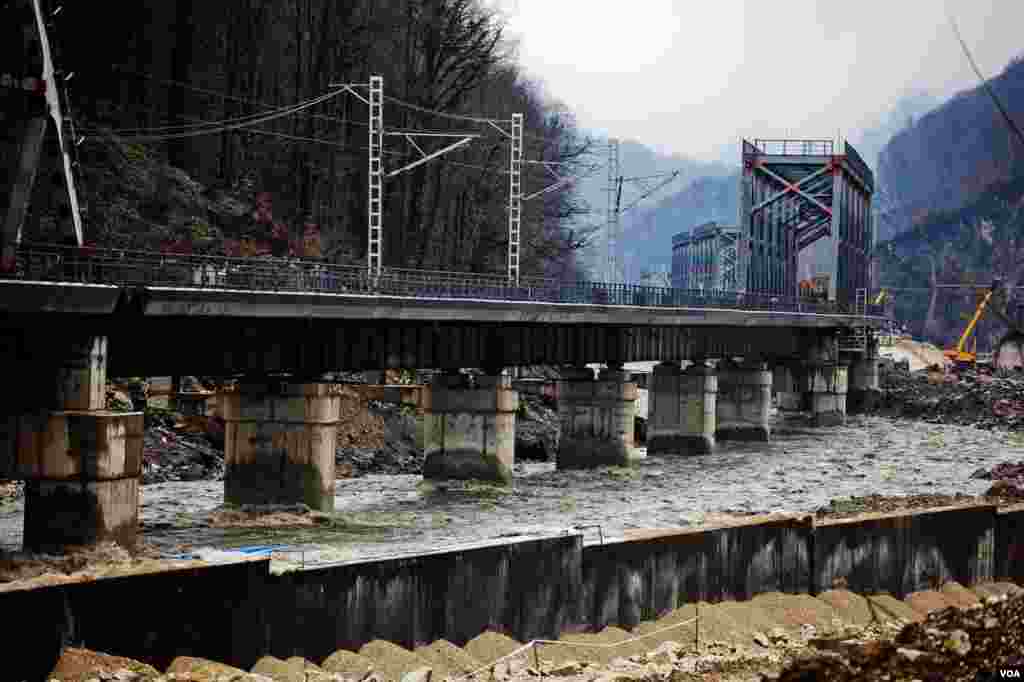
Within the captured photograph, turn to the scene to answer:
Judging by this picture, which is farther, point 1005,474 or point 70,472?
point 1005,474

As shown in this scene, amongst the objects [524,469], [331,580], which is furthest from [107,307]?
[524,469]

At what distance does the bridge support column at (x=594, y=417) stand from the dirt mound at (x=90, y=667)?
4664 cm

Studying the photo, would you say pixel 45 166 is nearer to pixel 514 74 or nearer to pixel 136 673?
pixel 136 673

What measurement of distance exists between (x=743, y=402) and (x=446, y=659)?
6507cm

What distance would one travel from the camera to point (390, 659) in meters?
24.5

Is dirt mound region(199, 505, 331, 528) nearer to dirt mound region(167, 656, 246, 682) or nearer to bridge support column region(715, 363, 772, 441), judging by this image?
dirt mound region(167, 656, 246, 682)

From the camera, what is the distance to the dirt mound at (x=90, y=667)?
20.7 metres

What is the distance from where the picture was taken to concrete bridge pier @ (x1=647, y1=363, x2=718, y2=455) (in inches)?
3056

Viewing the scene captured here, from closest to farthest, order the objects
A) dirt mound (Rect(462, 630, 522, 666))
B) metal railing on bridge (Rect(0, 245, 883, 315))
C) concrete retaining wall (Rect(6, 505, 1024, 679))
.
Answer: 1. concrete retaining wall (Rect(6, 505, 1024, 679))
2. dirt mound (Rect(462, 630, 522, 666))
3. metal railing on bridge (Rect(0, 245, 883, 315))

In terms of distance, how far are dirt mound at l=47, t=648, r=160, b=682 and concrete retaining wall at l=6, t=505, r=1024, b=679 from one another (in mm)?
374

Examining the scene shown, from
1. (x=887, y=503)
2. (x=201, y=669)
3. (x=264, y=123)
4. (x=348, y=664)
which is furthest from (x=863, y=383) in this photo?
(x=201, y=669)

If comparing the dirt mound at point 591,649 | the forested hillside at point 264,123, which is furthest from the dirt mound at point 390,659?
the forested hillside at point 264,123

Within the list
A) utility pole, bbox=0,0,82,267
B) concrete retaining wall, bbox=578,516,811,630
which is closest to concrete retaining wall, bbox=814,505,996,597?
concrete retaining wall, bbox=578,516,811,630

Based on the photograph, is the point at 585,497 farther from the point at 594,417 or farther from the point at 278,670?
the point at 278,670
